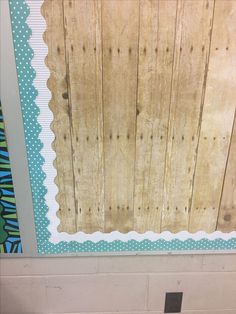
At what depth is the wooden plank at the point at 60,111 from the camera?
0.87m

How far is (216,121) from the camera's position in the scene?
3.28ft

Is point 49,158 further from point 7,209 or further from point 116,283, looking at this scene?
point 116,283

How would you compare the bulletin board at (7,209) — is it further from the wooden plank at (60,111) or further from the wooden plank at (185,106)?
the wooden plank at (185,106)

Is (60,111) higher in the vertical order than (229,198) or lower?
higher

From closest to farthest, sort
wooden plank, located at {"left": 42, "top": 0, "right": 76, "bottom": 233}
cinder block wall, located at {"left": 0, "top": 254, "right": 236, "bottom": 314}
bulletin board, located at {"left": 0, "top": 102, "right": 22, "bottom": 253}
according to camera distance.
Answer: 1. wooden plank, located at {"left": 42, "top": 0, "right": 76, "bottom": 233}
2. bulletin board, located at {"left": 0, "top": 102, "right": 22, "bottom": 253}
3. cinder block wall, located at {"left": 0, "top": 254, "right": 236, "bottom": 314}

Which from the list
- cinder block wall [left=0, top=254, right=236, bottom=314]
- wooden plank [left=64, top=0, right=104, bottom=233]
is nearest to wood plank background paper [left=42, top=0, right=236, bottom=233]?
wooden plank [left=64, top=0, right=104, bottom=233]

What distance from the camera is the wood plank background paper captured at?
2.86 ft

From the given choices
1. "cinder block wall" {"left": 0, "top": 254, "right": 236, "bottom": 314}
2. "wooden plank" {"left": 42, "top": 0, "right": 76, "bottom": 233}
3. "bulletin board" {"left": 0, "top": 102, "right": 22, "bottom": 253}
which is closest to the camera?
"wooden plank" {"left": 42, "top": 0, "right": 76, "bottom": 233}

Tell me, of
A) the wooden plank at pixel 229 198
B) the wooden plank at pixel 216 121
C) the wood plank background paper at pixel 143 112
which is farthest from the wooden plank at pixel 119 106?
the wooden plank at pixel 229 198

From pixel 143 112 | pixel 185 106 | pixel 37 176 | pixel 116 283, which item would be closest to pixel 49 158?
pixel 37 176

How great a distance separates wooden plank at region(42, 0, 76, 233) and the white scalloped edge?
1cm

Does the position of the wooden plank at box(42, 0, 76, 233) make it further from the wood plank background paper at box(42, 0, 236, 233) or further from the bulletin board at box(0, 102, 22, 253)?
the bulletin board at box(0, 102, 22, 253)

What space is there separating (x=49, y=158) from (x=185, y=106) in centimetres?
47

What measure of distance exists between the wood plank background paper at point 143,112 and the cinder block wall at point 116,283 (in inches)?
6.2
